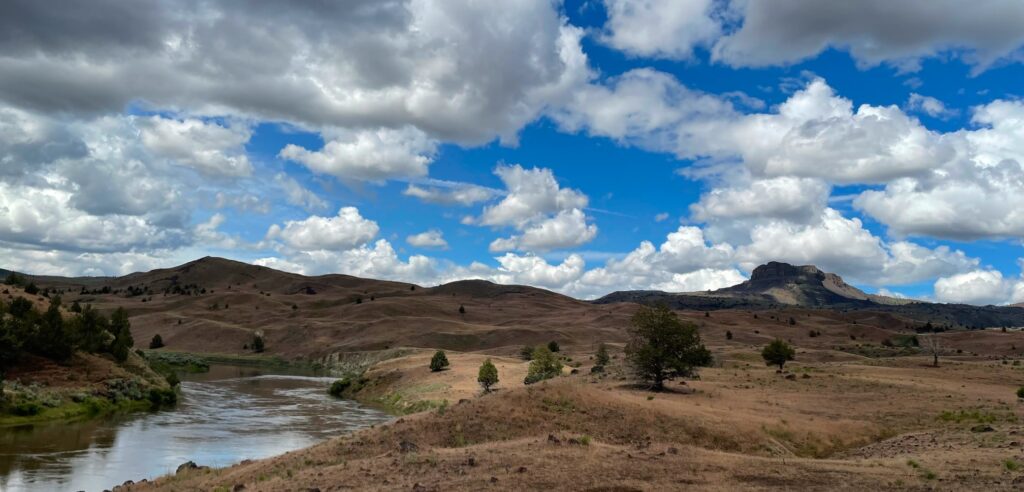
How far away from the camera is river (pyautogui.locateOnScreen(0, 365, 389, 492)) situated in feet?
97.8

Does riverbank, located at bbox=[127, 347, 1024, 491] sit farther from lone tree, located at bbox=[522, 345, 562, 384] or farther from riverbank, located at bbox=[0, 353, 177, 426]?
riverbank, located at bbox=[0, 353, 177, 426]

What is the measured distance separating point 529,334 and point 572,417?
305 feet

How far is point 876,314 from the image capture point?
162500 millimetres

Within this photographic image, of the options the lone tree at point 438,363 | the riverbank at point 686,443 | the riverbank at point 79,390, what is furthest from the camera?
the lone tree at point 438,363

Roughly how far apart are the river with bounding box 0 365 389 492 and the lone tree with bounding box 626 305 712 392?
20.1 meters

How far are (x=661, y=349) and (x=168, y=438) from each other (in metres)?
30.9

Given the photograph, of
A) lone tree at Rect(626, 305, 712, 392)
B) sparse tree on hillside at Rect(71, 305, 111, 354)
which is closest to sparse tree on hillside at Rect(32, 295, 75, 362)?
sparse tree on hillside at Rect(71, 305, 111, 354)

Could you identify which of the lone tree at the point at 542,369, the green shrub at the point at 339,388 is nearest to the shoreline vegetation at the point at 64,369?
the green shrub at the point at 339,388

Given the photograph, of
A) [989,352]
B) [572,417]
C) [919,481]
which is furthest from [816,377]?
[989,352]

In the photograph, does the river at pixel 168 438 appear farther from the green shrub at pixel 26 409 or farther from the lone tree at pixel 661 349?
the lone tree at pixel 661 349

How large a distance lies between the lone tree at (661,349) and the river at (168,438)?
2010 centimetres

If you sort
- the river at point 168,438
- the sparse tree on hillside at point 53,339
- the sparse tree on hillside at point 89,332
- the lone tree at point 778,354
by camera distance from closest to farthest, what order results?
1. the river at point 168,438
2. the sparse tree on hillside at point 53,339
3. the sparse tree on hillside at point 89,332
4. the lone tree at point 778,354

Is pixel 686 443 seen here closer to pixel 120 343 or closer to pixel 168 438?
pixel 168 438

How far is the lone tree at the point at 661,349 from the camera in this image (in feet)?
142
